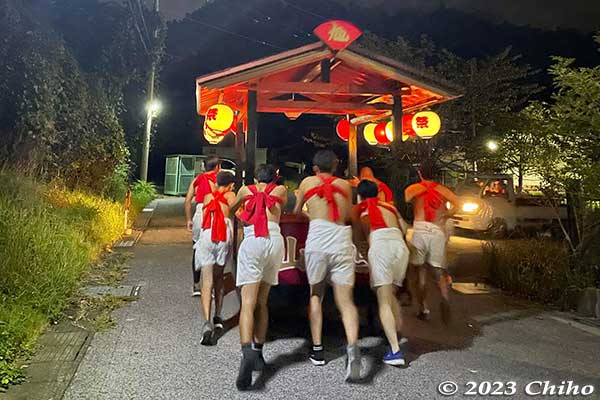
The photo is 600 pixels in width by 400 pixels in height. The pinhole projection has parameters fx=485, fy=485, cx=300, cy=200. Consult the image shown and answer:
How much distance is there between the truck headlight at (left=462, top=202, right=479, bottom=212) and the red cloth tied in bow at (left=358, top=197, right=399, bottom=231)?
10.1 metres

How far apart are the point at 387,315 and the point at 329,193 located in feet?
4.01

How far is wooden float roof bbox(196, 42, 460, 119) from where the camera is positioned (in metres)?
6.87

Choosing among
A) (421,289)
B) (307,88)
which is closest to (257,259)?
(421,289)

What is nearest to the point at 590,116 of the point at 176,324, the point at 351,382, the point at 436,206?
the point at 436,206

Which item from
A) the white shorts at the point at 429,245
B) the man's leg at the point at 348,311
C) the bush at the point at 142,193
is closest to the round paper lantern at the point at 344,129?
the white shorts at the point at 429,245

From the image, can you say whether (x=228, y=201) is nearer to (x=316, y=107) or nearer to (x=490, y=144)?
(x=316, y=107)

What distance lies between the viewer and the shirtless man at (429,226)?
18.8 ft

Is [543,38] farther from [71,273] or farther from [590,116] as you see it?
[71,273]

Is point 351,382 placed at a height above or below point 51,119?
below

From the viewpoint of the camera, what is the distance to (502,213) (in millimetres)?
13984

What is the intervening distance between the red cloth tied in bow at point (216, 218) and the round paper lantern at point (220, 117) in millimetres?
2739

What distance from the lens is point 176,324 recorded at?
18.4 feet

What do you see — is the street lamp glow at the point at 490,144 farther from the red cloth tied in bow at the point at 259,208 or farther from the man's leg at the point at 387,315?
the red cloth tied in bow at the point at 259,208

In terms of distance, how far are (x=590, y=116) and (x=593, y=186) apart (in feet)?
3.31
